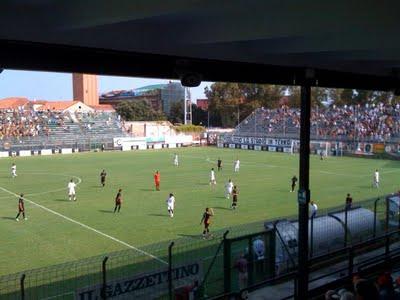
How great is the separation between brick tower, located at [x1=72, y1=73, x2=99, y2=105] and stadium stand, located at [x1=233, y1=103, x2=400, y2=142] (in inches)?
2582

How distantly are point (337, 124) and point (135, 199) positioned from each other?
41.8 m

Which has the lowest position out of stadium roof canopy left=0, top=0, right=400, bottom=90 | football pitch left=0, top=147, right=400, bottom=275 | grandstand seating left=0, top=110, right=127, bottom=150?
→ football pitch left=0, top=147, right=400, bottom=275

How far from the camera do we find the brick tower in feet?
420

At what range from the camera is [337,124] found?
205 feet

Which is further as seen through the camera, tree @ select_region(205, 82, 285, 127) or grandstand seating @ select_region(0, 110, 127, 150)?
tree @ select_region(205, 82, 285, 127)

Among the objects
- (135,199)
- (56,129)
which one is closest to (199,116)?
(56,129)

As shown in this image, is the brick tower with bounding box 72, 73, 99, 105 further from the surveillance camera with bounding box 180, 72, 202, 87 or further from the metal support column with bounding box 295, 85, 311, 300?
the surveillance camera with bounding box 180, 72, 202, 87

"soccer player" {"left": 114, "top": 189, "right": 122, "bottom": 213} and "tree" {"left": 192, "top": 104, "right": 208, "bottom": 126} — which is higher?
"tree" {"left": 192, "top": 104, "right": 208, "bottom": 126}

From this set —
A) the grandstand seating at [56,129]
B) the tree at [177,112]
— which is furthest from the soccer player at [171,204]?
the tree at [177,112]

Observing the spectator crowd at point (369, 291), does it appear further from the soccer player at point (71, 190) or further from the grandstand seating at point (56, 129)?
the grandstand seating at point (56, 129)

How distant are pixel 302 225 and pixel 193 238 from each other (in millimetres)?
9301

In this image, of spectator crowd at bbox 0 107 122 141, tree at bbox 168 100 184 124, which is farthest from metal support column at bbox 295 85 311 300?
tree at bbox 168 100 184 124

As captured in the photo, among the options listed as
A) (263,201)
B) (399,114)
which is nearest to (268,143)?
(399,114)

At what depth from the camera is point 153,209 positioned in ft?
77.4
